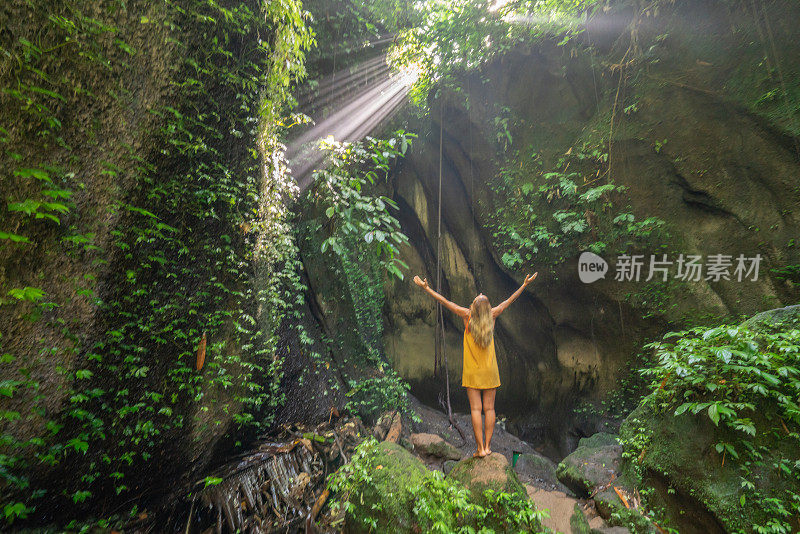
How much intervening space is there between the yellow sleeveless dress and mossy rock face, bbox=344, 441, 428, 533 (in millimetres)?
1153

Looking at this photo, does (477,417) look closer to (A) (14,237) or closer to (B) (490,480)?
(B) (490,480)

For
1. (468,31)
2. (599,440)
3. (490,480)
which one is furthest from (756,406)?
(468,31)

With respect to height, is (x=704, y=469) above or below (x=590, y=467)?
above

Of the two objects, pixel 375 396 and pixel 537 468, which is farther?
pixel 537 468

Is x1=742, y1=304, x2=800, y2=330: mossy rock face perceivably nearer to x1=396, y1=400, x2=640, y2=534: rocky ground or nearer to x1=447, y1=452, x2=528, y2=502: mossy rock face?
x1=396, y1=400, x2=640, y2=534: rocky ground

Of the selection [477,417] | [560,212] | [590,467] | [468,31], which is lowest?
[590,467]

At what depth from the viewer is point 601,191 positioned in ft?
18.1

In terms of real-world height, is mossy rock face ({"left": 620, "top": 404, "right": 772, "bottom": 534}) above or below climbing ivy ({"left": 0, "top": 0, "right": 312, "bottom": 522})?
below

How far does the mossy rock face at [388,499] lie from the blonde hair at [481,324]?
5.15ft

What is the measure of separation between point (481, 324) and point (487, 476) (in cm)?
156

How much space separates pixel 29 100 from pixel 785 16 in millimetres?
8942

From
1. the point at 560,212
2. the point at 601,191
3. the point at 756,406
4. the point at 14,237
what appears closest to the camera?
the point at 14,237

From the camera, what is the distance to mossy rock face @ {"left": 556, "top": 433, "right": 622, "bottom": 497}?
14.2ft

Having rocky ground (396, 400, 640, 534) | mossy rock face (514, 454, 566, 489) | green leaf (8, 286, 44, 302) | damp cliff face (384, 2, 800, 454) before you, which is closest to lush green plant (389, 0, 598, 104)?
damp cliff face (384, 2, 800, 454)
